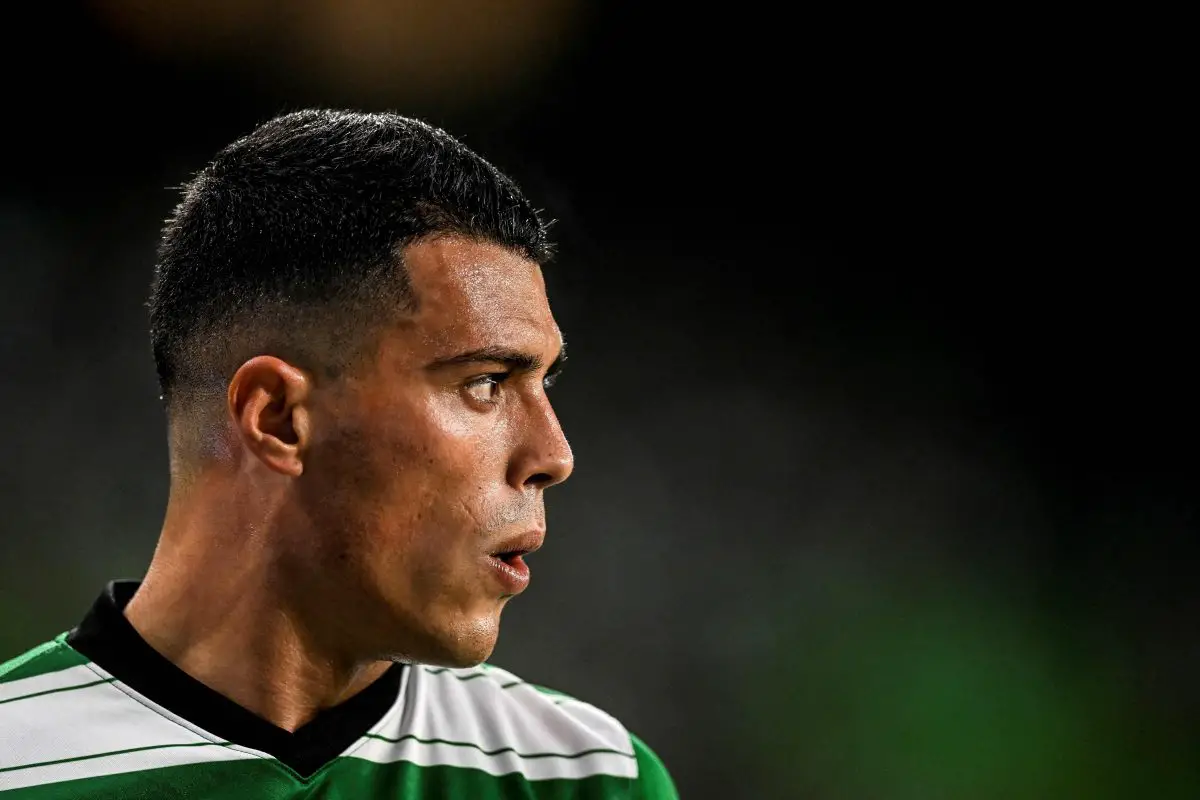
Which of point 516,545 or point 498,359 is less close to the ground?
point 498,359

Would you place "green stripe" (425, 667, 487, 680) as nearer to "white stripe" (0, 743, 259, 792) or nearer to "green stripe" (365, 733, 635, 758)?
"green stripe" (365, 733, 635, 758)

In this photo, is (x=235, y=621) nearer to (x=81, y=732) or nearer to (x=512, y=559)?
(x=81, y=732)

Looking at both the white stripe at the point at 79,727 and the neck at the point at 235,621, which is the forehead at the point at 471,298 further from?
the white stripe at the point at 79,727

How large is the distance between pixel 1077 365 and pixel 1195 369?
29 cm

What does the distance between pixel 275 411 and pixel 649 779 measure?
2.12 feet

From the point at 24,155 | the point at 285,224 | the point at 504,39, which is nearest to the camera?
the point at 285,224

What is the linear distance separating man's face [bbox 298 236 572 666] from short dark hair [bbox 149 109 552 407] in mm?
38

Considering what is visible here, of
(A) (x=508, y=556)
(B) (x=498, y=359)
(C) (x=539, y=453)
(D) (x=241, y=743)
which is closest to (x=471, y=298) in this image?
(B) (x=498, y=359)

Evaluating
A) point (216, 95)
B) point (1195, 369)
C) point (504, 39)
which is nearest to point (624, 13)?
point (504, 39)

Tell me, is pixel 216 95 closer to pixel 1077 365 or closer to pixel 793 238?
pixel 793 238

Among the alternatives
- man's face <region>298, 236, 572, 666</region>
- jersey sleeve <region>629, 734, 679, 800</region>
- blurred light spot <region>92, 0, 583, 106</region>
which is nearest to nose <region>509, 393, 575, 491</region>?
man's face <region>298, 236, 572, 666</region>

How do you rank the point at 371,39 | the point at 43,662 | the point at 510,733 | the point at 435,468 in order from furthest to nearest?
the point at 371,39 → the point at 510,733 → the point at 43,662 → the point at 435,468

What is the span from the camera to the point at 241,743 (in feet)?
4.06

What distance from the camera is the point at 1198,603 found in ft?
9.53
